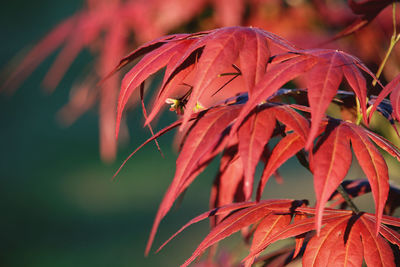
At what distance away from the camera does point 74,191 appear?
14.6 ft

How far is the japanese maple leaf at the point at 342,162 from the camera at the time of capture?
0.35 meters

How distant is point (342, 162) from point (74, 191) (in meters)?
4.34

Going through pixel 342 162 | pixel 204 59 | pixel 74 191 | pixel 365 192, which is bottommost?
pixel 74 191

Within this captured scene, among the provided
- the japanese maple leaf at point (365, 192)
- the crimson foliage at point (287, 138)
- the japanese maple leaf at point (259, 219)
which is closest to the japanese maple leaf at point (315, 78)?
the crimson foliage at point (287, 138)

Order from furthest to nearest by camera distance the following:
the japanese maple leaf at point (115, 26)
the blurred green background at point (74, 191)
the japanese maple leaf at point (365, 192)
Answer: the blurred green background at point (74, 191), the japanese maple leaf at point (115, 26), the japanese maple leaf at point (365, 192)

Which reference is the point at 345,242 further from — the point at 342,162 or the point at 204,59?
the point at 204,59

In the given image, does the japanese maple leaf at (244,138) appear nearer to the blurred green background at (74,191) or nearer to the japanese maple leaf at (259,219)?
the japanese maple leaf at (259,219)

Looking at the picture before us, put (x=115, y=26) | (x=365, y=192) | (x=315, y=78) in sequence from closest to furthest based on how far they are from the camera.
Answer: (x=315, y=78), (x=365, y=192), (x=115, y=26)

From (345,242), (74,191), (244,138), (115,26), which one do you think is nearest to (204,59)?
(244,138)

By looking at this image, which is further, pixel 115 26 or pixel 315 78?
pixel 115 26

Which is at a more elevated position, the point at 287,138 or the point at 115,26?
the point at 115,26

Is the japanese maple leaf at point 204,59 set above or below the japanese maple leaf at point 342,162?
above

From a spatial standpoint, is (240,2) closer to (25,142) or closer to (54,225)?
(54,225)

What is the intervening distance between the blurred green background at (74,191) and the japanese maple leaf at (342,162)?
169 centimetres
